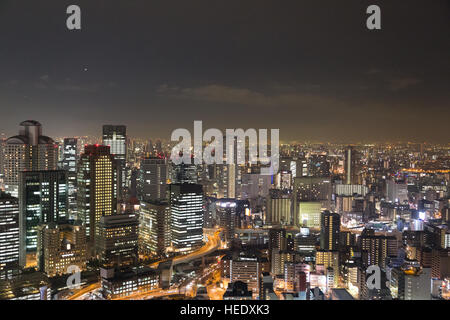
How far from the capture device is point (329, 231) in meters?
6.88

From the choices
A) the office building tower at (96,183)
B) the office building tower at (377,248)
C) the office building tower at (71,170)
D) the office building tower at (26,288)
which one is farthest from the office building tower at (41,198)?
the office building tower at (377,248)

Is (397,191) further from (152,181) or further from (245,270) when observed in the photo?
(152,181)

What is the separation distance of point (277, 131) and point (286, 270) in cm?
174

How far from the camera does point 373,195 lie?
847 centimetres

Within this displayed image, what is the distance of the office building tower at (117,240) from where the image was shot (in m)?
6.41

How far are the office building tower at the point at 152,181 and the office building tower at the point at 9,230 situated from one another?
8.55 ft

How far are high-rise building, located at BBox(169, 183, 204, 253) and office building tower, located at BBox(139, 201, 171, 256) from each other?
15 cm

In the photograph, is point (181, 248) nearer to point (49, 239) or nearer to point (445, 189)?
point (49, 239)

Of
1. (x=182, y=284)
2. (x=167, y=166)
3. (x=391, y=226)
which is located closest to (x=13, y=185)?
(x=167, y=166)

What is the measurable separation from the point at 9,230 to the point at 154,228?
2.35 metres

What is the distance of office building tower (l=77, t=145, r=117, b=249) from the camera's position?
7438 millimetres

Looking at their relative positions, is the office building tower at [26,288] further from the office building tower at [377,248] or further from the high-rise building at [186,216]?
the office building tower at [377,248]

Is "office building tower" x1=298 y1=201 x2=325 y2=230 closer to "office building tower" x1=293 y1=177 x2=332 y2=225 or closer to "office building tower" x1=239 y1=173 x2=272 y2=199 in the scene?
"office building tower" x1=293 y1=177 x2=332 y2=225

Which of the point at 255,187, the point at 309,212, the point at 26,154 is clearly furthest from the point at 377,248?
the point at 26,154
